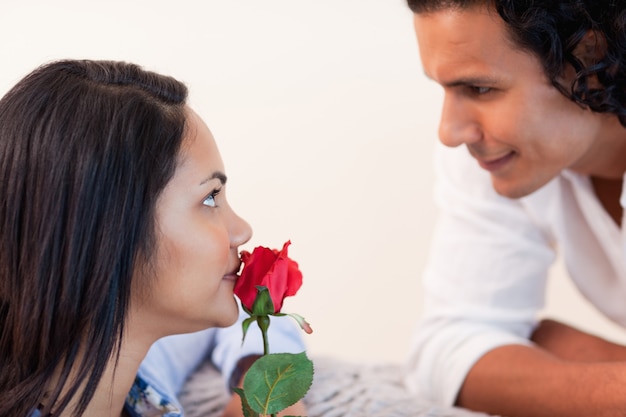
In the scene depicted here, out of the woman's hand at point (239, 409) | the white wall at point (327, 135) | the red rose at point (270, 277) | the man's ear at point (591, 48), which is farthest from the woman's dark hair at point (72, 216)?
the white wall at point (327, 135)

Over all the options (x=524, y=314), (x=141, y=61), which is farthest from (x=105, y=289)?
(x=141, y=61)

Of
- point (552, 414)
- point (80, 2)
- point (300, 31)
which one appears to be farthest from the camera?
point (300, 31)

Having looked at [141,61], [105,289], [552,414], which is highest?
[141,61]

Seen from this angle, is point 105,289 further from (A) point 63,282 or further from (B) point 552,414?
(B) point 552,414

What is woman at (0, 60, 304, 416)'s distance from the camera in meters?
0.96

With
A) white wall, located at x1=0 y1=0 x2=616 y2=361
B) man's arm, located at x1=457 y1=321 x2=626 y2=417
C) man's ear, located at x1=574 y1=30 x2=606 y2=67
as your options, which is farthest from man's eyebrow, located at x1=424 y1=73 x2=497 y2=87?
white wall, located at x1=0 y1=0 x2=616 y2=361

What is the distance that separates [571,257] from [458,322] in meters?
0.26

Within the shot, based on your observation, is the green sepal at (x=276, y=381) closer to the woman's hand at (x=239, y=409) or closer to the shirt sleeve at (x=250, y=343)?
the woman's hand at (x=239, y=409)

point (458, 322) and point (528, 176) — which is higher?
point (528, 176)

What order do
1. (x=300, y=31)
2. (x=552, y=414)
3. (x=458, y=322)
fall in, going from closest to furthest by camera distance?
Result: (x=552, y=414) < (x=458, y=322) < (x=300, y=31)

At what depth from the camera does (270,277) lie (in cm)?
90

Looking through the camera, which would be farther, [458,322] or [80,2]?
[80,2]

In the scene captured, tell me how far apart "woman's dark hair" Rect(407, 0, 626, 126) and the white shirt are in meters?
0.29

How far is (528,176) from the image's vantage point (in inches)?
55.0
